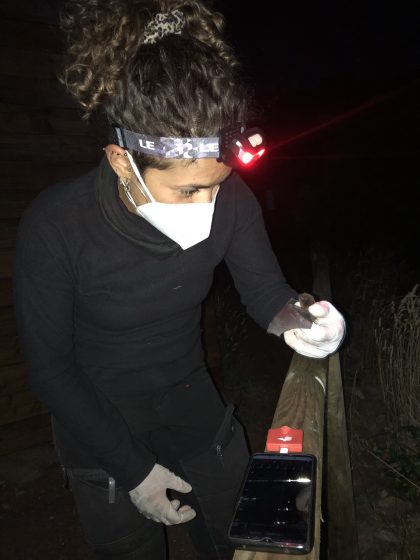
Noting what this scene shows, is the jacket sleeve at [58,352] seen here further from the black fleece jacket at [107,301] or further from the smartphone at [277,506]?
the smartphone at [277,506]

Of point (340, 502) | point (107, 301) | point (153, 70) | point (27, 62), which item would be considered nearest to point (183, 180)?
point (153, 70)

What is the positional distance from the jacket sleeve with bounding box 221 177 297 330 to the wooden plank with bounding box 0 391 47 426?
234 cm

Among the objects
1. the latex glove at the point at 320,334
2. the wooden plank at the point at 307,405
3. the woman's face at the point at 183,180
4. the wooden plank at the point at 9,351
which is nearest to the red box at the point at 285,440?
the wooden plank at the point at 307,405

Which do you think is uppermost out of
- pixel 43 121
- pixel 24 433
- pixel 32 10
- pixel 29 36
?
pixel 32 10

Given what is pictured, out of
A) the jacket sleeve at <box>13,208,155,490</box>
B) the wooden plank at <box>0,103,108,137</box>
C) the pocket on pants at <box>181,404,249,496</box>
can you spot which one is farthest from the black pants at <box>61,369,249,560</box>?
the wooden plank at <box>0,103,108,137</box>

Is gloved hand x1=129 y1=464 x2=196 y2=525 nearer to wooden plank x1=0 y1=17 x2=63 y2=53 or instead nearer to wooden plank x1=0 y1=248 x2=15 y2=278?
wooden plank x1=0 y1=248 x2=15 y2=278

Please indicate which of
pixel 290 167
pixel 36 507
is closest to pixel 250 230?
pixel 36 507

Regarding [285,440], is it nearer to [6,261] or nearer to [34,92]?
[6,261]

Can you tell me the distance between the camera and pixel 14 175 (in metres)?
2.96

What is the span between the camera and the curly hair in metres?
1.08

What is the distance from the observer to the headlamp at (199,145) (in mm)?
1165

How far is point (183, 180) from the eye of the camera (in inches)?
49.8

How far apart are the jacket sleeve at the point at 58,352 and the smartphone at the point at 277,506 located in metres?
0.50

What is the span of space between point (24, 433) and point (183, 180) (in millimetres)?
2983
